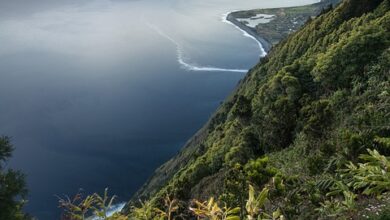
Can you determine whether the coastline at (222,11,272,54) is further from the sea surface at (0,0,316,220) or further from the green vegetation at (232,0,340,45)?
the sea surface at (0,0,316,220)

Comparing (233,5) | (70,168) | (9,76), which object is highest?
(233,5)

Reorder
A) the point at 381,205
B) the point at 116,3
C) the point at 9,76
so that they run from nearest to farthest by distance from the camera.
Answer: the point at 381,205, the point at 9,76, the point at 116,3

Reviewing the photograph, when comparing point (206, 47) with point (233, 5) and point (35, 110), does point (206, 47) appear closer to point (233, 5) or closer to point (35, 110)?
point (35, 110)

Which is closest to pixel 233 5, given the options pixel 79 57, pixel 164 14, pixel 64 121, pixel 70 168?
pixel 164 14

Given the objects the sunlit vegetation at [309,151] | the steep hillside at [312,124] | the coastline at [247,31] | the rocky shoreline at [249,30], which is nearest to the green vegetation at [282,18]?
the rocky shoreline at [249,30]

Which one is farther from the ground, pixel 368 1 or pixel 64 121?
pixel 368 1

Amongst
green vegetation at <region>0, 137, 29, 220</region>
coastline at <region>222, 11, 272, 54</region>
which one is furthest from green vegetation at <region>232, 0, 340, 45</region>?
green vegetation at <region>0, 137, 29, 220</region>

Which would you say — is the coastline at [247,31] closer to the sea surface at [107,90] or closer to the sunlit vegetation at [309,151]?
the sea surface at [107,90]
